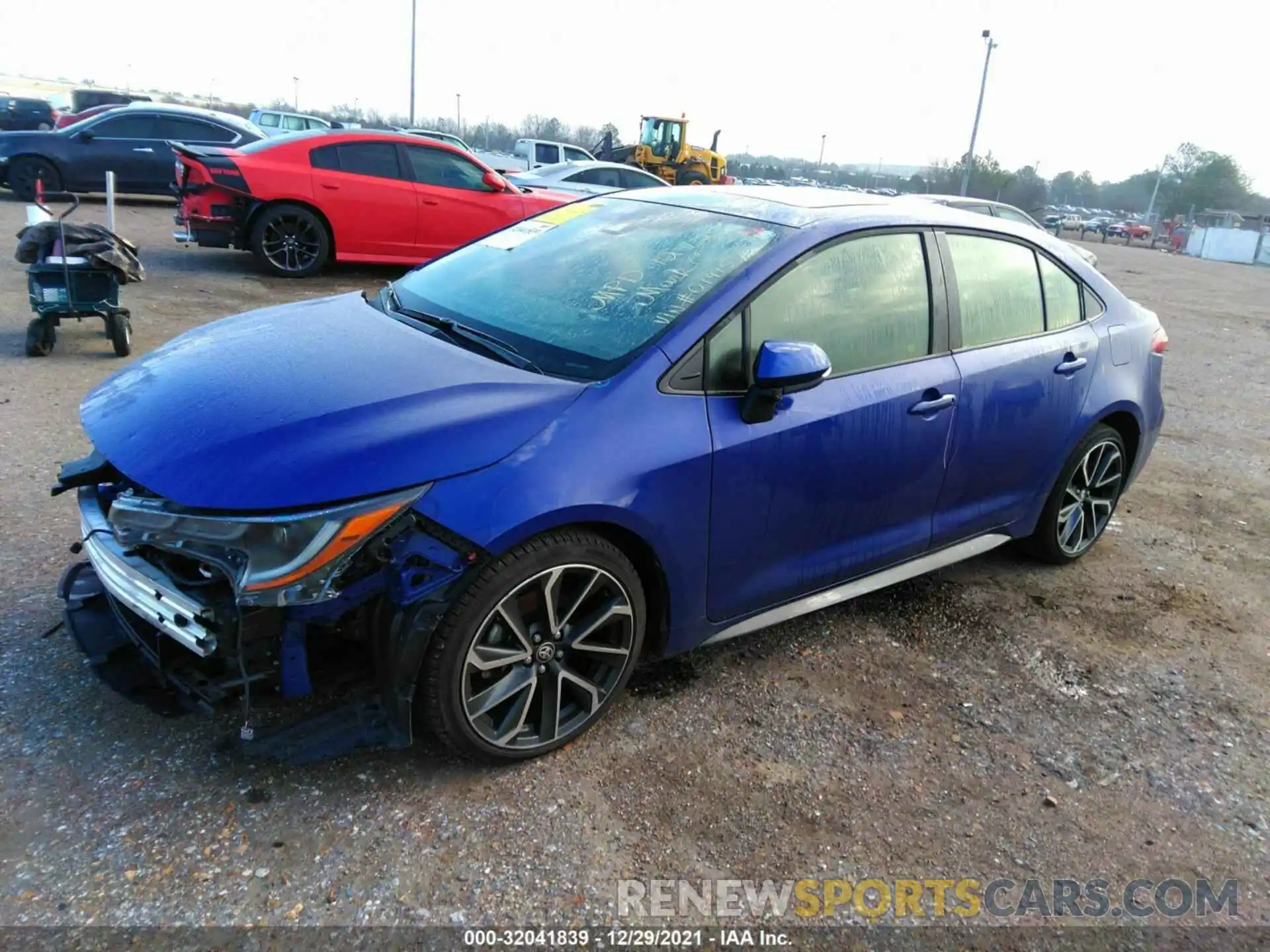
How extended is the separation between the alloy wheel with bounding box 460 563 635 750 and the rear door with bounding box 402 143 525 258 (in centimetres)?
811

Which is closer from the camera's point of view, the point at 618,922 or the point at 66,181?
the point at 618,922

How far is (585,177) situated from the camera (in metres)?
15.4

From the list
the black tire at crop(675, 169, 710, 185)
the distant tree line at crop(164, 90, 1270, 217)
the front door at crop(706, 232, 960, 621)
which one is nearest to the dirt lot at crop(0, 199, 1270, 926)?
the front door at crop(706, 232, 960, 621)

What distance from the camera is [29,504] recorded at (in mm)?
4117

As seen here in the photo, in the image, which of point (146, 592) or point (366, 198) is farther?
point (366, 198)

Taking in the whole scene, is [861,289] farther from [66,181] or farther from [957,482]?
[66,181]

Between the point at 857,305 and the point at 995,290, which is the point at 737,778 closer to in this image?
the point at 857,305

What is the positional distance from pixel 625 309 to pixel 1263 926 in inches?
100

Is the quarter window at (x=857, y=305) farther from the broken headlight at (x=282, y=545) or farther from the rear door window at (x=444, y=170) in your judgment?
the rear door window at (x=444, y=170)

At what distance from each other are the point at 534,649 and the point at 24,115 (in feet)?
94.0

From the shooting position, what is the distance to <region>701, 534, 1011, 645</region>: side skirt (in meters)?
3.14

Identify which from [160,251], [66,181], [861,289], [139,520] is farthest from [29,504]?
[66,181]

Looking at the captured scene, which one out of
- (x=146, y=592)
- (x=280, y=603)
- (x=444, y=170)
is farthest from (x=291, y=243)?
(x=280, y=603)

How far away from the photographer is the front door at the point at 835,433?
2.92m
